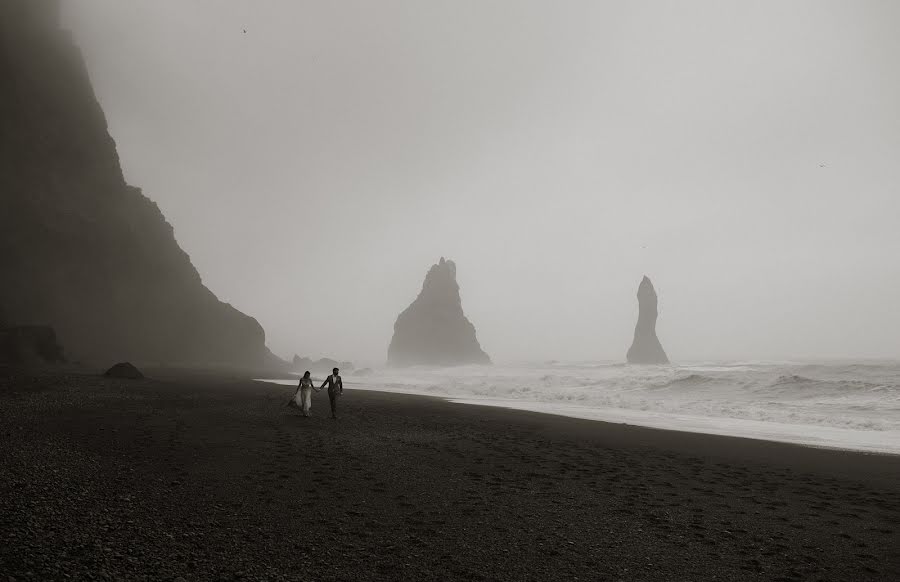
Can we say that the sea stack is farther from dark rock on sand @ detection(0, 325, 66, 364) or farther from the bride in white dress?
dark rock on sand @ detection(0, 325, 66, 364)

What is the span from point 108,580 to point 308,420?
14891mm

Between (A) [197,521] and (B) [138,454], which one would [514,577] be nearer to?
(A) [197,521]

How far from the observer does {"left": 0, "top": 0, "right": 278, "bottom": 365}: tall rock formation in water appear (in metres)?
50.7

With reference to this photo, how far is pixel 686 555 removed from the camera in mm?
7000

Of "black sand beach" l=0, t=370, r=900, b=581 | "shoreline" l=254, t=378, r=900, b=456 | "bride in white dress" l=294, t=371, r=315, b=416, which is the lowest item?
"shoreline" l=254, t=378, r=900, b=456

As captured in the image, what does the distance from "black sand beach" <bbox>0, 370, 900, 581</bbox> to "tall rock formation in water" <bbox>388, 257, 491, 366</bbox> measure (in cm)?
13760

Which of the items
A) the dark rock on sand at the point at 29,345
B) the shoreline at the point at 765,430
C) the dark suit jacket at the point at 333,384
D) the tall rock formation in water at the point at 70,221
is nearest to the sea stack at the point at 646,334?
the shoreline at the point at 765,430

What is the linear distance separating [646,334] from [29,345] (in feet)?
390

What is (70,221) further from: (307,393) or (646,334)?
(646,334)

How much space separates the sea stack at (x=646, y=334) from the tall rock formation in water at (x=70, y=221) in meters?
103

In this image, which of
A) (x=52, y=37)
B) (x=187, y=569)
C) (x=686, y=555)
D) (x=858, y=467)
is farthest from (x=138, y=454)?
(x=52, y=37)

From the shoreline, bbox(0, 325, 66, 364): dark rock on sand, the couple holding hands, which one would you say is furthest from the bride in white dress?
bbox(0, 325, 66, 364): dark rock on sand

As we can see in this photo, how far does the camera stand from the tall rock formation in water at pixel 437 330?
15362 cm

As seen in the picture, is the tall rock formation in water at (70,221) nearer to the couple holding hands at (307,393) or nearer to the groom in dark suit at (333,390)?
the couple holding hands at (307,393)
